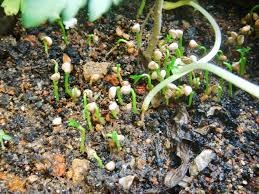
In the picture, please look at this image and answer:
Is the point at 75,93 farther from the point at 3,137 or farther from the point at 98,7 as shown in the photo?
the point at 98,7

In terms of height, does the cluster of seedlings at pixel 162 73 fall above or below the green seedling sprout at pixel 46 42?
below

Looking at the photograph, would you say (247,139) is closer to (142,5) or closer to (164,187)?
(164,187)

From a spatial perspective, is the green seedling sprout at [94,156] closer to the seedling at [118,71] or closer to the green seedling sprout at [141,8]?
the seedling at [118,71]

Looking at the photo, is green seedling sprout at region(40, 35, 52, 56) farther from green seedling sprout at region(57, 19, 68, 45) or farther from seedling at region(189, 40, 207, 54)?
seedling at region(189, 40, 207, 54)

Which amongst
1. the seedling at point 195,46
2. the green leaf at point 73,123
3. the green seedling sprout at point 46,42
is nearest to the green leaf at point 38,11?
the green leaf at point 73,123

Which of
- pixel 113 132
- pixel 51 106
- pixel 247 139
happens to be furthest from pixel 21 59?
pixel 247 139

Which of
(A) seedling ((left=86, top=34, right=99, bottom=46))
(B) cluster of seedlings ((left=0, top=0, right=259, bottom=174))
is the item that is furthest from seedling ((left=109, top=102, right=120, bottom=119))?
(A) seedling ((left=86, top=34, right=99, bottom=46))
